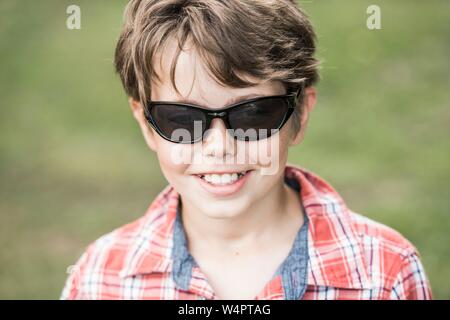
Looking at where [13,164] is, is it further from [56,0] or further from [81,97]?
[56,0]

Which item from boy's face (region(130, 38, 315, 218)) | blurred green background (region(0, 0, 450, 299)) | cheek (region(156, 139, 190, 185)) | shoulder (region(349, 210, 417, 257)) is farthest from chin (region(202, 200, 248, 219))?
blurred green background (region(0, 0, 450, 299))

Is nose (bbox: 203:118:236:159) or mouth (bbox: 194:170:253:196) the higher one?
nose (bbox: 203:118:236:159)

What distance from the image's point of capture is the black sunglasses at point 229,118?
2.10m

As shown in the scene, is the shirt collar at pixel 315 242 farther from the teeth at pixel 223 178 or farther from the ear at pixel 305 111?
the teeth at pixel 223 178

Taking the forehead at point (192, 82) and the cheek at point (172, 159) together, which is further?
the cheek at point (172, 159)

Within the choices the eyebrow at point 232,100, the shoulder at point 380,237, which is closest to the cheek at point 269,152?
the eyebrow at point 232,100

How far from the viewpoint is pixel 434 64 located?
5543mm

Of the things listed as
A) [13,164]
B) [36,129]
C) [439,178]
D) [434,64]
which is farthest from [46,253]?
[434,64]

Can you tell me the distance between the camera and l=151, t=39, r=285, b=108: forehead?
6.84 ft

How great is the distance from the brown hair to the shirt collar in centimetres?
32

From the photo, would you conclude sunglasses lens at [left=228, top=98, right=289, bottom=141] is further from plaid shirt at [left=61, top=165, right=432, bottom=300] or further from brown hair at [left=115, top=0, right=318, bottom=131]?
plaid shirt at [left=61, top=165, right=432, bottom=300]

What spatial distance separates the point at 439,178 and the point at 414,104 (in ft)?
2.74

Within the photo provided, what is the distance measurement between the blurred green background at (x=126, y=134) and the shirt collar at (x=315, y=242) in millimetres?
1493

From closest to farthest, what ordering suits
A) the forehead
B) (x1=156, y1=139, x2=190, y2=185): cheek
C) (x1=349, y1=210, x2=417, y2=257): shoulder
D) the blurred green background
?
the forehead, (x1=156, y1=139, x2=190, y2=185): cheek, (x1=349, y1=210, x2=417, y2=257): shoulder, the blurred green background
